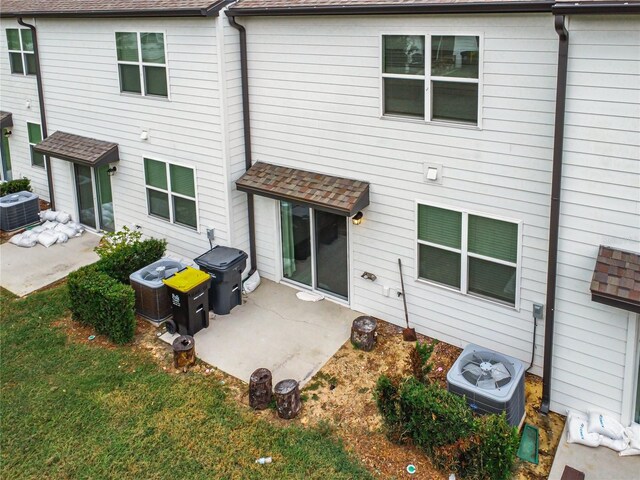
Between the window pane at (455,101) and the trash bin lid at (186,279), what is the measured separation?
4.67 meters

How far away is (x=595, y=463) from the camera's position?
23.9ft

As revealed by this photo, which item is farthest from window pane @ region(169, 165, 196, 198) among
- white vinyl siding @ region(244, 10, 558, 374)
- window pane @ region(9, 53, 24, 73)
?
window pane @ region(9, 53, 24, 73)

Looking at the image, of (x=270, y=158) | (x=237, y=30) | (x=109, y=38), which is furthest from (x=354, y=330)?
(x=109, y=38)

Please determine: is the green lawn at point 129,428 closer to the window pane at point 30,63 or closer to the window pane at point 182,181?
the window pane at point 182,181

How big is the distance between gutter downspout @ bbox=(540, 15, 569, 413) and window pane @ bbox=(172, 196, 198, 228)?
280 inches

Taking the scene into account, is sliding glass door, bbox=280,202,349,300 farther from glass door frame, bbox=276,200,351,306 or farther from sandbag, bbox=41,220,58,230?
sandbag, bbox=41,220,58,230

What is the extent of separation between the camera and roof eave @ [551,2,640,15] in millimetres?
6227

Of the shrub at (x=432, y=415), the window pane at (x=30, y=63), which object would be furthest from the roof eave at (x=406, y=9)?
the window pane at (x=30, y=63)

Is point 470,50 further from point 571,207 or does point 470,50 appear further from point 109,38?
point 109,38

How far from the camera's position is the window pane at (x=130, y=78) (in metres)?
→ 12.2

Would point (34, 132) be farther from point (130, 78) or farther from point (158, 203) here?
point (158, 203)

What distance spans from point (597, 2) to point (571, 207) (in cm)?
239

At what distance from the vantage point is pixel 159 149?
40.4ft

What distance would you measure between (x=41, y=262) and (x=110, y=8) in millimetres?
5625
